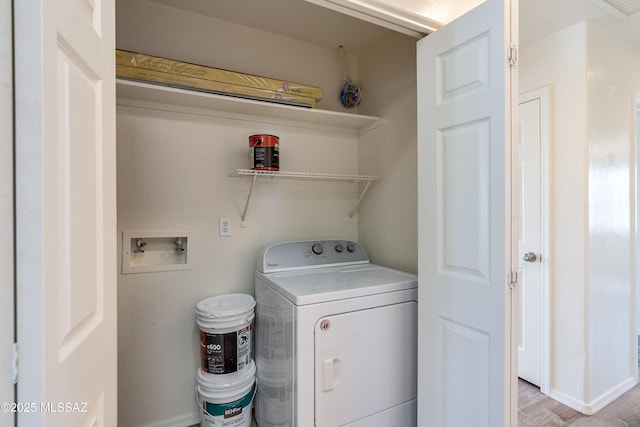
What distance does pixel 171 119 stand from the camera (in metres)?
1.84

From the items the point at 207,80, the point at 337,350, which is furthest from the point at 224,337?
the point at 207,80

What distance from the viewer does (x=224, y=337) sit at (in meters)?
1.67

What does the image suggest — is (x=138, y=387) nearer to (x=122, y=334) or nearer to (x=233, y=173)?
(x=122, y=334)

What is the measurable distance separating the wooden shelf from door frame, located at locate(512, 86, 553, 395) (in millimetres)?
1103

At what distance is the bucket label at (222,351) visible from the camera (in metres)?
1.67

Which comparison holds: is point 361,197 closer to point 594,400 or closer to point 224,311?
point 224,311

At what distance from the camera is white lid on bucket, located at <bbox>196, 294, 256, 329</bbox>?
166cm

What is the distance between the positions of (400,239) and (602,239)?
1.35m

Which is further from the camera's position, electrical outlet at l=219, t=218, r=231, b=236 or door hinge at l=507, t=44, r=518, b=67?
electrical outlet at l=219, t=218, r=231, b=236

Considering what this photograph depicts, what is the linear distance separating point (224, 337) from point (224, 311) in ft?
0.46

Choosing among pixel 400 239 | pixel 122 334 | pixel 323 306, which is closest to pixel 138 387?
pixel 122 334

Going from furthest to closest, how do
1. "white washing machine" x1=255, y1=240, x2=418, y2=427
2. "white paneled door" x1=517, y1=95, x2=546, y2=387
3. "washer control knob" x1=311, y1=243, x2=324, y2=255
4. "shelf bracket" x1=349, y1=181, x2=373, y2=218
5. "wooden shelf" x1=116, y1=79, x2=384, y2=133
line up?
"shelf bracket" x1=349, y1=181, x2=373, y2=218
"white paneled door" x1=517, y1=95, x2=546, y2=387
"washer control knob" x1=311, y1=243, x2=324, y2=255
"wooden shelf" x1=116, y1=79, x2=384, y2=133
"white washing machine" x1=255, y1=240, x2=418, y2=427
